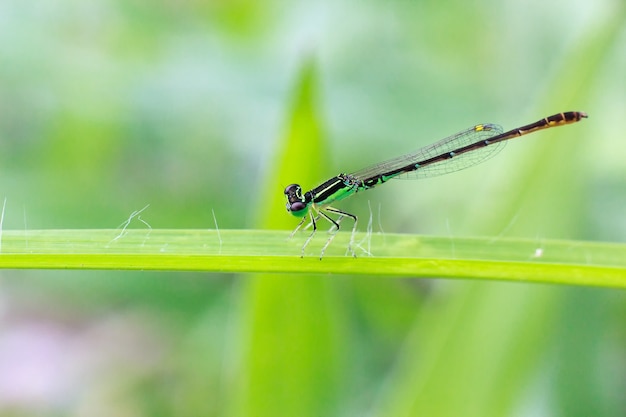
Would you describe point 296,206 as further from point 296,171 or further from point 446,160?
point 446,160

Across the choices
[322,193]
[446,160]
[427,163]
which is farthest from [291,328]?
[446,160]

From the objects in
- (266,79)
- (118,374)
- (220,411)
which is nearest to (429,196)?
(266,79)

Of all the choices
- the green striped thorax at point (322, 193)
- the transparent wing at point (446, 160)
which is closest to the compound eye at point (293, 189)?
the green striped thorax at point (322, 193)

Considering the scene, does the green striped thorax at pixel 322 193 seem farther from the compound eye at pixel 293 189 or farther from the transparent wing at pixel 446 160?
the transparent wing at pixel 446 160

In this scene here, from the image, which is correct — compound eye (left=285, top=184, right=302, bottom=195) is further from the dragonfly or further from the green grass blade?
the green grass blade

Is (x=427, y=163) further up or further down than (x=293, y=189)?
further up
